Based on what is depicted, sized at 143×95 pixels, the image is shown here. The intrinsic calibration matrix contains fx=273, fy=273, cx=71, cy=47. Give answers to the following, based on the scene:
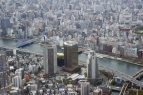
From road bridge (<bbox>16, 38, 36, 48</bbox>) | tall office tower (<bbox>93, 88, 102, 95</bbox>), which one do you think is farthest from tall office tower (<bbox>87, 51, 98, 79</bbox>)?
road bridge (<bbox>16, 38, 36, 48</bbox>)

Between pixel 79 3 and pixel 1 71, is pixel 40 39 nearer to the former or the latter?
pixel 1 71

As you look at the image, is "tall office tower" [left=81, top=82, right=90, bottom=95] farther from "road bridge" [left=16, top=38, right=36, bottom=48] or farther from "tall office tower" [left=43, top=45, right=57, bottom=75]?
"road bridge" [left=16, top=38, right=36, bottom=48]

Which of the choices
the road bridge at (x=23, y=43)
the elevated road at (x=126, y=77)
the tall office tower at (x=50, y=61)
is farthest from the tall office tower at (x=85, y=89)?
the road bridge at (x=23, y=43)

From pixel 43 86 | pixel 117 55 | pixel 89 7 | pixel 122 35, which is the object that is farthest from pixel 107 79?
pixel 89 7

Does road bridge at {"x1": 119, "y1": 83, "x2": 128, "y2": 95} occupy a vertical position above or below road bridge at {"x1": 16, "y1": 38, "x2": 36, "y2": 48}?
below

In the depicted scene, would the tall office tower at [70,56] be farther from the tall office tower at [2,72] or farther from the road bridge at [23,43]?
the road bridge at [23,43]

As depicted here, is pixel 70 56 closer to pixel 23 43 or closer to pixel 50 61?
pixel 50 61

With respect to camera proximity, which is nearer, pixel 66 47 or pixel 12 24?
pixel 66 47

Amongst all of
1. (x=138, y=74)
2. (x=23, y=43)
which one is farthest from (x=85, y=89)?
(x=23, y=43)
